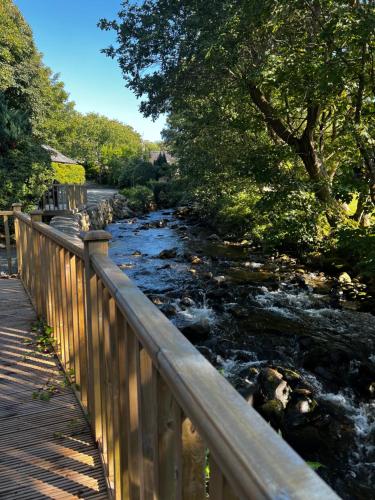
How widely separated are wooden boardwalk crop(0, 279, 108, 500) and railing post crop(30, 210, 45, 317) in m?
0.68

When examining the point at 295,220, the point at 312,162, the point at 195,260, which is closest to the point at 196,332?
the point at 295,220

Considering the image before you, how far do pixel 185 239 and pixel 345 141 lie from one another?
8.71 meters

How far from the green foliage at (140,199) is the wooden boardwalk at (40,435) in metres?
26.3

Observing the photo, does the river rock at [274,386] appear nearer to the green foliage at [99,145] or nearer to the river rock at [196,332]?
the river rock at [196,332]

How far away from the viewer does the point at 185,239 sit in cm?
1730

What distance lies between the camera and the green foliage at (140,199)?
29.9 m

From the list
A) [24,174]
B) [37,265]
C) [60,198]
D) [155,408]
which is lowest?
[37,265]

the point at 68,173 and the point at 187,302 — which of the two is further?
the point at 68,173

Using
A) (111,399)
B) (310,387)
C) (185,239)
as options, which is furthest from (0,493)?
(185,239)

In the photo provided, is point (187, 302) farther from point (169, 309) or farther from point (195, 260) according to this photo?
point (195, 260)

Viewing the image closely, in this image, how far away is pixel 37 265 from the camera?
14.6 feet

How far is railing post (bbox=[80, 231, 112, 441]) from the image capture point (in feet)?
6.99

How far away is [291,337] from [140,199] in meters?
25.2

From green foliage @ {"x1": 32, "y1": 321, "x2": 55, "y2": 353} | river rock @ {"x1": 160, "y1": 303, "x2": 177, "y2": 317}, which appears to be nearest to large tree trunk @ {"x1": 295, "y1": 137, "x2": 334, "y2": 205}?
river rock @ {"x1": 160, "y1": 303, "x2": 177, "y2": 317}
